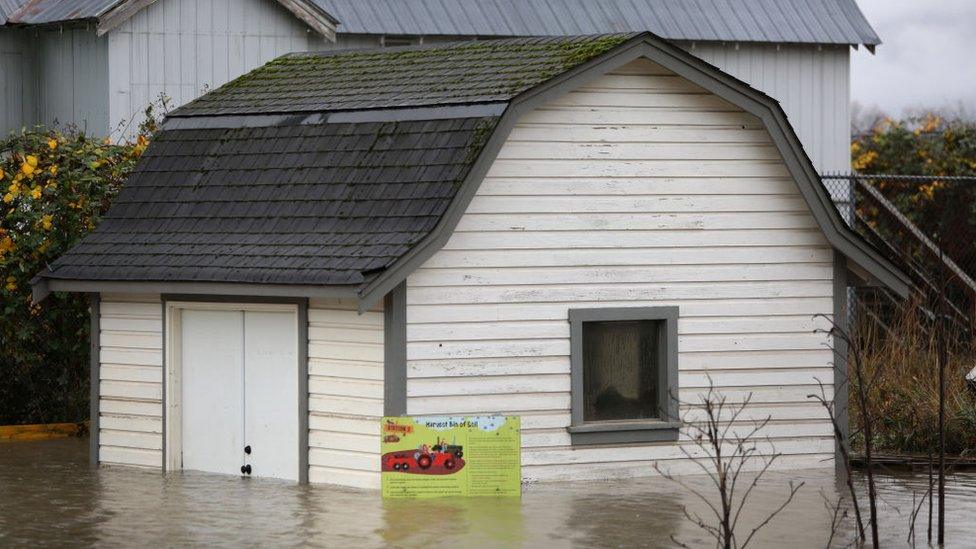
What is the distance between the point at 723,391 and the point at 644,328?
90 centimetres

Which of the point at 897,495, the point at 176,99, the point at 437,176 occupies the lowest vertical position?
the point at 897,495

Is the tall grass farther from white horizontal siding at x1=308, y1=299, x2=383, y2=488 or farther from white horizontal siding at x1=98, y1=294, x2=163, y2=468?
white horizontal siding at x1=98, y1=294, x2=163, y2=468

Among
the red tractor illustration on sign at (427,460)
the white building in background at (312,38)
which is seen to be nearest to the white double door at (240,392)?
the red tractor illustration on sign at (427,460)

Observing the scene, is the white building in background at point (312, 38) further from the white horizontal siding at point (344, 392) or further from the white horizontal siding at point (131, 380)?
the white horizontal siding at point (344, 392)

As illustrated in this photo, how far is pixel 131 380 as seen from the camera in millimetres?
16453

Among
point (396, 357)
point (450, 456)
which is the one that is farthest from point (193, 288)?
point (450, 456)

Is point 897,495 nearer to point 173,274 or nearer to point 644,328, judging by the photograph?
point 644,328

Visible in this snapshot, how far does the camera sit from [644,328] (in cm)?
1570

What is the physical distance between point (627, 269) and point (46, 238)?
663cm

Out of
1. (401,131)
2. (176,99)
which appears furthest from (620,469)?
(176,99)

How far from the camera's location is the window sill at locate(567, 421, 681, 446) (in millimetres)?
15305

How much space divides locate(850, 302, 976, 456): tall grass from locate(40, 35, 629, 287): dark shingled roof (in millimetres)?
4348

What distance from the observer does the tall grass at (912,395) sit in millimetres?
17281

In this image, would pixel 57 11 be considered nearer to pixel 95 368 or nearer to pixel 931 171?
pixel 95 368
